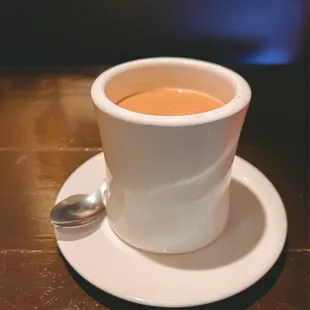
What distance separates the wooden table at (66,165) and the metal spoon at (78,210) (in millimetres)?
26

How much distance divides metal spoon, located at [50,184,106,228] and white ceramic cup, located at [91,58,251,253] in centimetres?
2

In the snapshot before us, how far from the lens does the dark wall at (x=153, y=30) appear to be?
81cm

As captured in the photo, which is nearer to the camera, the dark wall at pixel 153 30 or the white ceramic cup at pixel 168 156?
the white ceramic cup at pixel 168 156

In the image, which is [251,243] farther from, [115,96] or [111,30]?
[111,30]

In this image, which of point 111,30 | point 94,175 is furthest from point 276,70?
point 94,175

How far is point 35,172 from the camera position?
55 centimetres

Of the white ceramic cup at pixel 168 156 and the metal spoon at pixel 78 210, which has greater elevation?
the white ceramic cup at pixel 168 156

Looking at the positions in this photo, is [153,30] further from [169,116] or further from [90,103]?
[169,116]

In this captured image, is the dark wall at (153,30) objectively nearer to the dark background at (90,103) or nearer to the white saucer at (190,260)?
the dark background at (90,103)

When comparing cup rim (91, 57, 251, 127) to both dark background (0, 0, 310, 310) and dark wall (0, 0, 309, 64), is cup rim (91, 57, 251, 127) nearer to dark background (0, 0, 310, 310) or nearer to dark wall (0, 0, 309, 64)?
dark background (0, 0, 310, 310)

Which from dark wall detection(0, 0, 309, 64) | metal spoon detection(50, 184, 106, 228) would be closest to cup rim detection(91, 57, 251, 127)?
metal spoon detection(50, 184, 106, 228)

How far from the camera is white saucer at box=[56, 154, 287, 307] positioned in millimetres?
387

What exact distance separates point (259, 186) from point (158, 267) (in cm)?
14

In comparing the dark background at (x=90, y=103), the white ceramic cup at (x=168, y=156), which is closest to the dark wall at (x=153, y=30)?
the dark background at (x=90, y=103)
